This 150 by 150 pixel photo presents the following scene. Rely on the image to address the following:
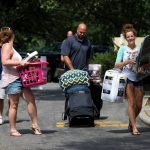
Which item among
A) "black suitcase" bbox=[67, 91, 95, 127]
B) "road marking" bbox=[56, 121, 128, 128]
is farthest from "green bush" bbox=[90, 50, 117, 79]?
"black suitcase" bbox=[67, 91, 95, 127]

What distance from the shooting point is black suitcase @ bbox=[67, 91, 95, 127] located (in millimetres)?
11945

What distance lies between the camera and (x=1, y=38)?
10953mm

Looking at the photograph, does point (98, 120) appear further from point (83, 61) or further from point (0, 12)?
point (0, 12)

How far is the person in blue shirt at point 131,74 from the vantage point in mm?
10961

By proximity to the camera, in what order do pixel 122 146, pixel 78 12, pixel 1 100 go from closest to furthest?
1. pixel 122 146
2. pixel 1 100
3. pixel 78 12

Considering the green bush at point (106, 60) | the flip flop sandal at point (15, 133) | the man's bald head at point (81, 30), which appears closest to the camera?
the flip flop sandal at point (15, 133)

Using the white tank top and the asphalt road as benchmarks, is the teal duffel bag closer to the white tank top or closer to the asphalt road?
the asphalt road

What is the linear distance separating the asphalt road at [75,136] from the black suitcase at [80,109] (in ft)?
0.60

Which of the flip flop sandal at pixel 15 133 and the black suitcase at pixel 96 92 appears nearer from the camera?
the flip flop sandal at pixel 15 133

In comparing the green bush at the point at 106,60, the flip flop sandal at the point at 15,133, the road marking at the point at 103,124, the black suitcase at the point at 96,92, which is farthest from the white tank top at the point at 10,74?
the green bush at the point at 106,60

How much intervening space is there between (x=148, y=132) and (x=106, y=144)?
4.87 feet

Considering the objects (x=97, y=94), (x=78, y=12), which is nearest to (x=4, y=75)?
(x=97, y=94)

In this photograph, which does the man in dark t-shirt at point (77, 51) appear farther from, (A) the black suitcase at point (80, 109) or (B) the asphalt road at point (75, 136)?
(B) the asphalt road at point (75, 136)

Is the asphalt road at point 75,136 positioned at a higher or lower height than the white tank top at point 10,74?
lower
